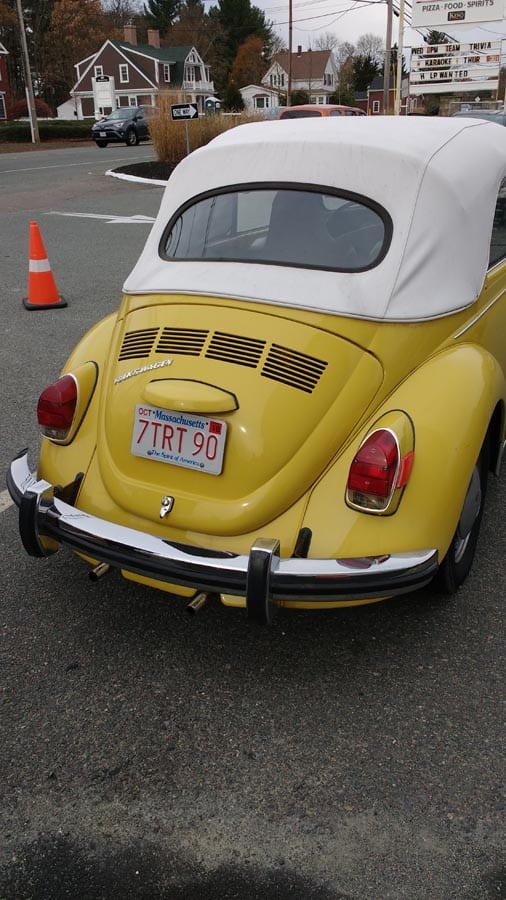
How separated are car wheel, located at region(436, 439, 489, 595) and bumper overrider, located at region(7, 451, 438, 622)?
15.1 inches

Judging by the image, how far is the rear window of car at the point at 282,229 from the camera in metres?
3.04

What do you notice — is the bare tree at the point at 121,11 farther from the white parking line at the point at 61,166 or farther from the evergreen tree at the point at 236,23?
the white parking line at the point at 61,166

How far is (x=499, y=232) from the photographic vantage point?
368 cm

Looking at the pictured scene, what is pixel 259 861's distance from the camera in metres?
2.02

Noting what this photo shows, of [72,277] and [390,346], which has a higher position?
[390,346]

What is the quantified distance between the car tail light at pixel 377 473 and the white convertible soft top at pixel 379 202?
0.57 metres

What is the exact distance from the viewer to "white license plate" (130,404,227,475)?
2617 millimetres

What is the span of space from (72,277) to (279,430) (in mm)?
7075

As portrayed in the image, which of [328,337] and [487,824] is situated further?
[328,337]

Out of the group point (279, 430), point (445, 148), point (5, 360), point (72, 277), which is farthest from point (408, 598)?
point (72, 277)

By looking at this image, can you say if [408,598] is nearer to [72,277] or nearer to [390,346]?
[390,346]

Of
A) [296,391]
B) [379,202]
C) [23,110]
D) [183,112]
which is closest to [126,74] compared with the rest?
[23,110]

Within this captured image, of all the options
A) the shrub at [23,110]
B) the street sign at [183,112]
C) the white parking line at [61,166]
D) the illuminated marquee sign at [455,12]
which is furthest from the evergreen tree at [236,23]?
the street sign at [183,112]

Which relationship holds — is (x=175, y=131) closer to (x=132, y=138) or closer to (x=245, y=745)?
(x=132, y=138)
